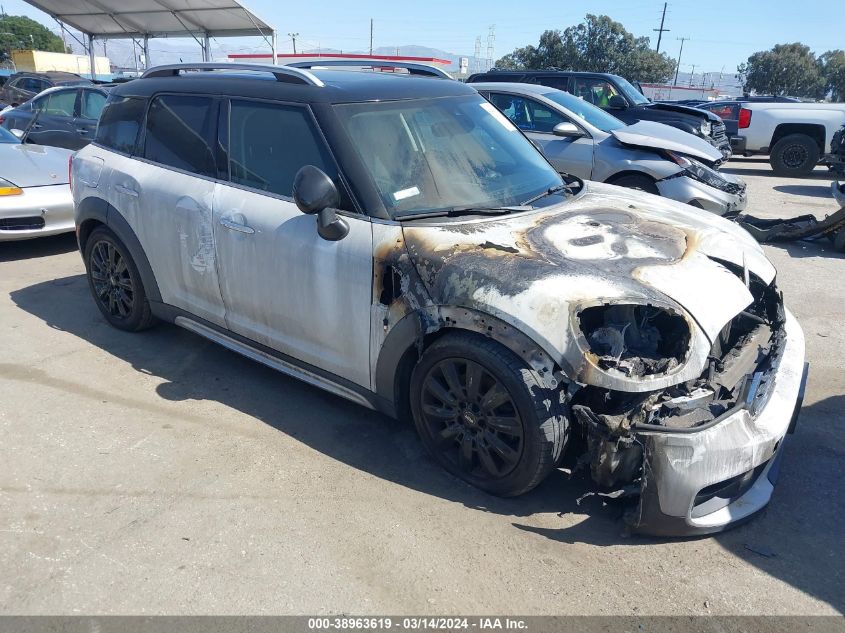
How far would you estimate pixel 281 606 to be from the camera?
2494mm

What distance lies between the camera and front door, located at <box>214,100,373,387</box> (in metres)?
3.28

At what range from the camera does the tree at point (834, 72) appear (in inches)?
2418

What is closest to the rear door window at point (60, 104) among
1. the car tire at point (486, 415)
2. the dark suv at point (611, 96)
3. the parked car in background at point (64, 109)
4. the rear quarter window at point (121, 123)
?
the parked car in background at point (64, 109)

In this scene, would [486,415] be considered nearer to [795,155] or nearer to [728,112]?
[795,155]

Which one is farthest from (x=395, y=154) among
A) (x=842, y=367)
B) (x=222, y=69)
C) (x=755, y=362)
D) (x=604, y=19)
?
(x=604, y=19)

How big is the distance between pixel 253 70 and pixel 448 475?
8.74ft

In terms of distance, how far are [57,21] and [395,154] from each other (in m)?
20.5

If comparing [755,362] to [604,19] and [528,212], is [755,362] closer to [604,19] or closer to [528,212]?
[528,212]

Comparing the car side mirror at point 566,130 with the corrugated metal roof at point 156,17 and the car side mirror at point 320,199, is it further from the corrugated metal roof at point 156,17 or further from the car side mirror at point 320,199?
the corrugated metal roof at point 156,17

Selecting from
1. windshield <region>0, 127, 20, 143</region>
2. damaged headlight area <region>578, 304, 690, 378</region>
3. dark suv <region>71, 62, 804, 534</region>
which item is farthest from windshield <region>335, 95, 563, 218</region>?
windshield <region>0, 127, 20, 143</region>

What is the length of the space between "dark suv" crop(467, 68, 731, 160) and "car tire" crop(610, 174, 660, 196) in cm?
472

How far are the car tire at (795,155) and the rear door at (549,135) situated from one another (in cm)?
781

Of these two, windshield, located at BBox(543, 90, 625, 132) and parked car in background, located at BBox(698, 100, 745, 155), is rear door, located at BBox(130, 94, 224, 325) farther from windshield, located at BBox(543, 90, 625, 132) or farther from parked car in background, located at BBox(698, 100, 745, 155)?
parked car in background, located at BBox(698, 100, 745, 155)

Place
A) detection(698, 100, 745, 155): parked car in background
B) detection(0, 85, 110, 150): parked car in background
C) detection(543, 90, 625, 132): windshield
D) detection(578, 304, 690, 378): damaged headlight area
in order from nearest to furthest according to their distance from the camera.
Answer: detection(578, 304, 690, 378): damaged headlight area < detection(543, 90, 625, 132): windshield < detection(0, 85, 110, 150): parked car in background < detection(698, 100, 745, 155): parked car in background
